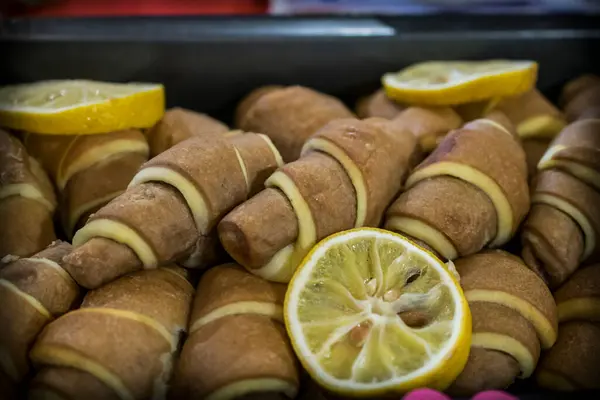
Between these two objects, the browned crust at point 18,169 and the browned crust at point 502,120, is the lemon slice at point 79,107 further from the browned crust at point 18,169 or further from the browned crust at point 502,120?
the browned crust at point 502,120

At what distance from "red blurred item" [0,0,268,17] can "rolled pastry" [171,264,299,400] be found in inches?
65.2

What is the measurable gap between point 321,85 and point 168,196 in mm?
747

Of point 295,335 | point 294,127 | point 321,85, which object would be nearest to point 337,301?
point 295,335

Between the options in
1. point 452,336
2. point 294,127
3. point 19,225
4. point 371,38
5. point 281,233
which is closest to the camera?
point 452,336

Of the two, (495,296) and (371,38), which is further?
(371,38)

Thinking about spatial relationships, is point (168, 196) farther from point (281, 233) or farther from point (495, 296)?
point (495, 296)

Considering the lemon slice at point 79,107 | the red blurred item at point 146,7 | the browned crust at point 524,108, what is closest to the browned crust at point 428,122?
the browned crust at point 524,108

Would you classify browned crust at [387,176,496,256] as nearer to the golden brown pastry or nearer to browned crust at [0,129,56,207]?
the golden brown pastry

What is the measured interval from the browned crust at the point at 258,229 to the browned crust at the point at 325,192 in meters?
0.04

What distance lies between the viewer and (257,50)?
1.64m

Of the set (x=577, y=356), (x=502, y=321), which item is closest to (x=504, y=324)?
(x=502, y=321)

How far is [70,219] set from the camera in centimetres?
128

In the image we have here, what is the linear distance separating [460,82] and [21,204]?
965 mm

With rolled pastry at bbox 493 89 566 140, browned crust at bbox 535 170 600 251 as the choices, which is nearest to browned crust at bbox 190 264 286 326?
browned crust at bbox 535 170 600 251
